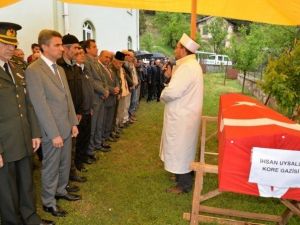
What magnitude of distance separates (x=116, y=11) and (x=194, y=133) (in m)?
12.3

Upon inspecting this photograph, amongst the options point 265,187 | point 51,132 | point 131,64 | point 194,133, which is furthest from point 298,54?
point 131,64

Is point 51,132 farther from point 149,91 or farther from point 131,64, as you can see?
point 149,91

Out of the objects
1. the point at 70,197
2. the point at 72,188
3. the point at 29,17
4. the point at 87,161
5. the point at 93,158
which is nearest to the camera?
the point at 70,197

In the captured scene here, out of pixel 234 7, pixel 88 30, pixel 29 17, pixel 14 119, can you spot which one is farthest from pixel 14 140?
pixel 88 30

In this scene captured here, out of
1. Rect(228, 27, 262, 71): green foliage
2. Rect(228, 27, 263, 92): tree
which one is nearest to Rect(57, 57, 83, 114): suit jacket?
Rect(228, 27, 263, 92): tree

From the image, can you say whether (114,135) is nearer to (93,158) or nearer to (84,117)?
(93,158)

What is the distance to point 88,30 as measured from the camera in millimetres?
12078

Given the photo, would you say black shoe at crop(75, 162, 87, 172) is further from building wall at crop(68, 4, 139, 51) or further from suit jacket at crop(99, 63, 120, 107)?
building wall at crop(68, 4, 139, 51)

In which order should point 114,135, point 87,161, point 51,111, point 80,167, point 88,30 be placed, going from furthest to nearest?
point 88,30
point 114,135
point 87,161
point 80,167
point 51,111

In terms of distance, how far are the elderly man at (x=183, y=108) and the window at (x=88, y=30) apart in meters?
7.64

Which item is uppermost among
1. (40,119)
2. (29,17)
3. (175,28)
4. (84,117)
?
(175,28)

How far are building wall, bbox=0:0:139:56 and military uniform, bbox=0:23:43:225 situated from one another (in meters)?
4.23

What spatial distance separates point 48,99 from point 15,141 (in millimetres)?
683

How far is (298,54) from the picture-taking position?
4676 millimetres
